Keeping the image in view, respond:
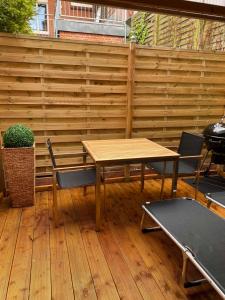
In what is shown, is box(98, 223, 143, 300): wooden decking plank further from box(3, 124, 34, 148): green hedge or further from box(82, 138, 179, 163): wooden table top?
box(3, 124, 34, 148): green hedge

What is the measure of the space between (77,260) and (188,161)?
1862mm

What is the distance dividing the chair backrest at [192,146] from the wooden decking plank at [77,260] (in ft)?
5.16

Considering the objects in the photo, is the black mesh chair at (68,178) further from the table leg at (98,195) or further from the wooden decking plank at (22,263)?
the wooden decking plank at (22,263)

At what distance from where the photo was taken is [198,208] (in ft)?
7.04

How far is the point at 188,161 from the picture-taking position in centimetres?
306

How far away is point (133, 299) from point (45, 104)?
91.2 inches

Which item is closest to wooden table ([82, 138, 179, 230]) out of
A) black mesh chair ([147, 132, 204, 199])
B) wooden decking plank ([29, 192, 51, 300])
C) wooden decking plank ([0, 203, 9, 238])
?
black mesh chair ([147, 132, 204, 199])

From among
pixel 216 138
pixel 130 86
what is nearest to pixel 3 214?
pixel 130 86

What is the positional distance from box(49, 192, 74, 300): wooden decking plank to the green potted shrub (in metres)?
0.59

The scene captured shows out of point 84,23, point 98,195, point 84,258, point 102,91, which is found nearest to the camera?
point 84,258

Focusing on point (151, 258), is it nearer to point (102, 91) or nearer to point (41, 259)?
point (41, 259)

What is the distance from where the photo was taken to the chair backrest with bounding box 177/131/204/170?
9.48 ft

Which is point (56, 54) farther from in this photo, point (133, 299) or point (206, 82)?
point (133, 299)

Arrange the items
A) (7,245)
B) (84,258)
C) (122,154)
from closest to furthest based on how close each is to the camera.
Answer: (84,258) < (7,245) < (122,154)
